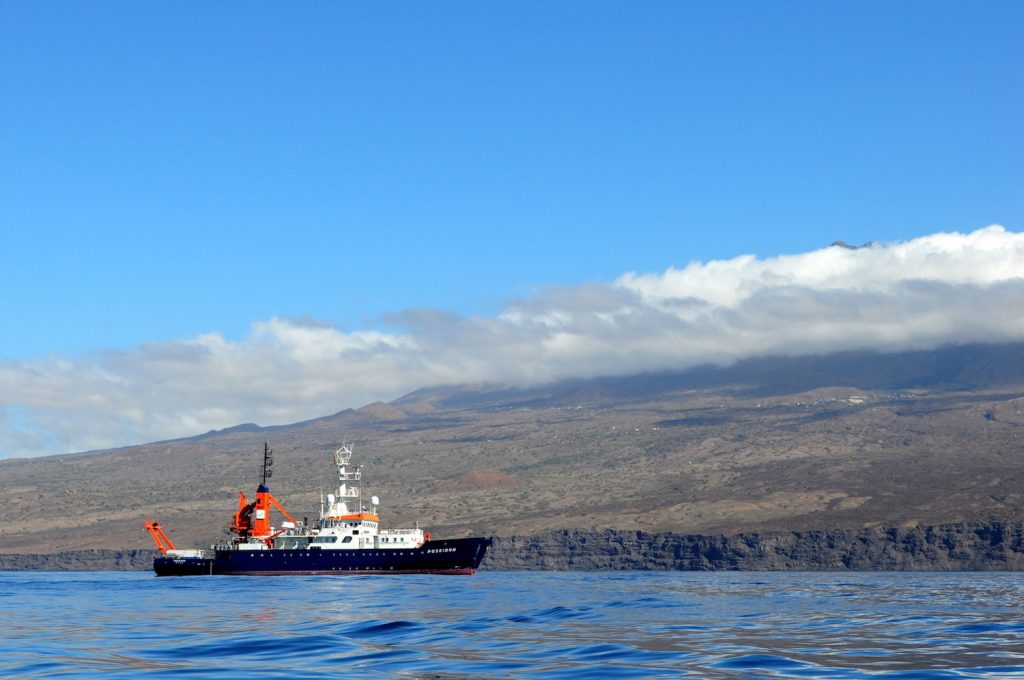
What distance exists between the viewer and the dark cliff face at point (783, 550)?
153250mm

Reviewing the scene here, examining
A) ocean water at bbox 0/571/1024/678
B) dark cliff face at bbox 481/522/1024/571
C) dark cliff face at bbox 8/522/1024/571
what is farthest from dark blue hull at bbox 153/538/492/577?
dark cliff face at bbox 8/522/1024/571

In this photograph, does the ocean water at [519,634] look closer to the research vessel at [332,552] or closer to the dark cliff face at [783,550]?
the research vessel at [332,552]

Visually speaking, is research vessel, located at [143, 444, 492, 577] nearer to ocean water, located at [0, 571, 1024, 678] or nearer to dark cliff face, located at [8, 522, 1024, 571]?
ocean water, located at [0, 571, 1024, 678]

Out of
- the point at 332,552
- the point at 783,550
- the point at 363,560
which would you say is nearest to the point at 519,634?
the point at 363,560

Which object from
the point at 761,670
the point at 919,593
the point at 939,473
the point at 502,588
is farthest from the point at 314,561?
the point at 939,473

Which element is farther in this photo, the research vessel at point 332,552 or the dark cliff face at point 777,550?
the dark cliff face at point 777,550

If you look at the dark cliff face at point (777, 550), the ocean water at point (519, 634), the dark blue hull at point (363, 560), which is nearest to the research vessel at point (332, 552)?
the dark blue hull at point (363, 560)

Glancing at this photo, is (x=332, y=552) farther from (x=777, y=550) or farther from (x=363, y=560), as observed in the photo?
(x=777, y=550)

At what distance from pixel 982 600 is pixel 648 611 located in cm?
2047

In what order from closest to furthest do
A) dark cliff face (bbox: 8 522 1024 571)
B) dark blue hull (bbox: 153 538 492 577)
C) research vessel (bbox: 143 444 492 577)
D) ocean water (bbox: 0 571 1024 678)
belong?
ocean water (bbox: 0 571 1024 678) → dark blue hull (bbox: 153 538 492 577) → research vessel (bbox: 143 444 492 577) → dark cliff face (bbox: 8 522 1024 571)

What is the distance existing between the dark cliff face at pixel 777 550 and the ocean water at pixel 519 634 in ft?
249

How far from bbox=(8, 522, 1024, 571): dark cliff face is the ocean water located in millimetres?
75955

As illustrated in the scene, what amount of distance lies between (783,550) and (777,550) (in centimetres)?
74

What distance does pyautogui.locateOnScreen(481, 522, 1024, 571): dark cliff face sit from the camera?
153m
